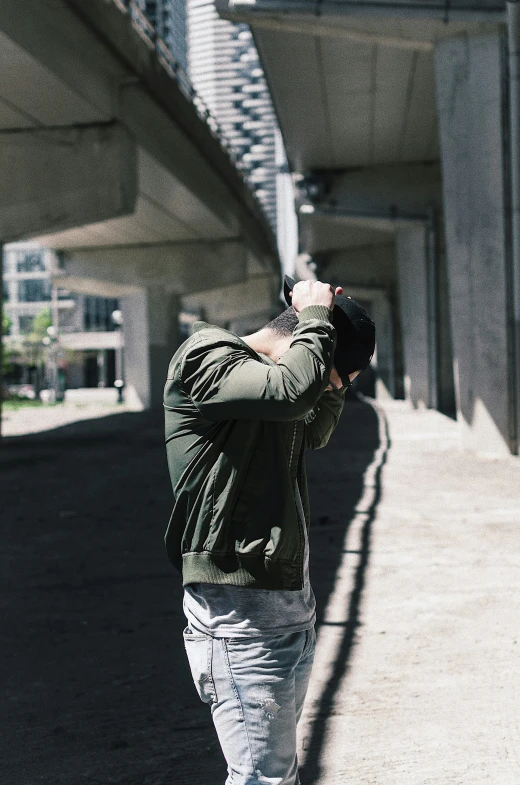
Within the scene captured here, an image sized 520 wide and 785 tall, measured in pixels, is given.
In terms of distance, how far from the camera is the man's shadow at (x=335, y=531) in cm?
432

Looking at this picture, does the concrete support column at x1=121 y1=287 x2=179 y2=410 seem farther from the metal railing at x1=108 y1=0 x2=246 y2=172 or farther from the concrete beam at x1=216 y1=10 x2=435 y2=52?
the concrete beam at x1=216 y1=10 x2=435 y2=52

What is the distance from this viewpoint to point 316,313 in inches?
90.7

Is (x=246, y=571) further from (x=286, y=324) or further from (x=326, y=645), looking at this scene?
(x=326, y=645)

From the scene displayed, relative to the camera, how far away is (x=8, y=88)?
15203mm

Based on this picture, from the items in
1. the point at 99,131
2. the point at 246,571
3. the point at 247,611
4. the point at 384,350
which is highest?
the point at 99,131

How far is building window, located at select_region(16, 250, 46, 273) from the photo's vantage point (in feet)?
328

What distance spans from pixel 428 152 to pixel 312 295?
93.1 feet

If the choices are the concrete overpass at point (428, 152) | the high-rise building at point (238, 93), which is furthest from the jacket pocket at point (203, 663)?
the high-rise building at point (238, 93)

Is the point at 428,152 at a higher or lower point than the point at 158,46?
higher

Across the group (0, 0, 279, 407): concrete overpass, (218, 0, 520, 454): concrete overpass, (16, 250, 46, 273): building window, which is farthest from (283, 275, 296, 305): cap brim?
(16, 250, 46, 273): building window

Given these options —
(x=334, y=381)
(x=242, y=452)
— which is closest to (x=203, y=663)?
(x=242, y=452)

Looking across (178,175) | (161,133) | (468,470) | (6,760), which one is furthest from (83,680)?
(178,175)

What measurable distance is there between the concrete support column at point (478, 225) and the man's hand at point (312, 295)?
42.5 ft

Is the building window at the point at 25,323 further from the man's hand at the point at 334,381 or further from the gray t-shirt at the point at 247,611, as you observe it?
→ the gray t-shirt at the point at 247,611
